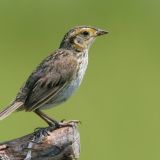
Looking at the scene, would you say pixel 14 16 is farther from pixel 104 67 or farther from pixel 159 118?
pixel 159 118

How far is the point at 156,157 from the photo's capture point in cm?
1529

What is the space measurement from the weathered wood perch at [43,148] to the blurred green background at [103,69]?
558 cm

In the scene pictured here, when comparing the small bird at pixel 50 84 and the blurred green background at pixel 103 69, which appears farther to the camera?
the blurred green background at pixel 103 69

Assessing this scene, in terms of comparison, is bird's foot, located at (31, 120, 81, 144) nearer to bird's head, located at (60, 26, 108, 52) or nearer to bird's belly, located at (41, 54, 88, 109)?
bird's belly, located at (41, 54, 88, 109)

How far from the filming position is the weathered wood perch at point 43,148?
9117 millimetres

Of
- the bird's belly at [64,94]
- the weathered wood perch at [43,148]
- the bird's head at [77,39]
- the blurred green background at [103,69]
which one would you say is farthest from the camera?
the blurred green background at [103,69]

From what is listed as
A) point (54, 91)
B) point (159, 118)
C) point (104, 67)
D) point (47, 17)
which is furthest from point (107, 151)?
point (47, 17)

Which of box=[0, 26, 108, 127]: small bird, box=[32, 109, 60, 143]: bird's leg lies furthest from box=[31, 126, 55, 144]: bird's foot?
box=[0, 26, 108, 127]: small bird

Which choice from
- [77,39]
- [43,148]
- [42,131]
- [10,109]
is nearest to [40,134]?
[42,131]

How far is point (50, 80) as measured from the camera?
10.7m

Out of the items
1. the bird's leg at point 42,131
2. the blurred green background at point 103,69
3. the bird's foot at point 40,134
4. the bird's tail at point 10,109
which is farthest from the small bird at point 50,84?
the blurred green background at point 103,69

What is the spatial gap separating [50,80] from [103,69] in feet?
24.8

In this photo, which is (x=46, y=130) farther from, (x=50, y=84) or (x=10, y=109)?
(x=50, y=84)

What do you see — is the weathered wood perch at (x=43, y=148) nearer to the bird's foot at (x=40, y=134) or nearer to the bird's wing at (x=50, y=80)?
the bird's foot at (x=40, y=134)
